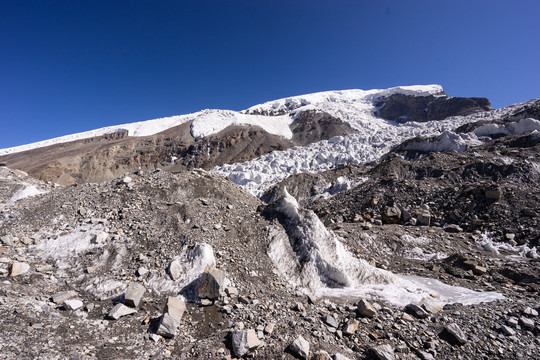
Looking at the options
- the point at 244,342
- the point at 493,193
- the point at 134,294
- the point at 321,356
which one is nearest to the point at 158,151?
the point at 134,294

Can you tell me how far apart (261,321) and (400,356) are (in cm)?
226

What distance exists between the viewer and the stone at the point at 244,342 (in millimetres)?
3439

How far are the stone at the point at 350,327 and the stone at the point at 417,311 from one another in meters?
1.18

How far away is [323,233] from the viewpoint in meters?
6.12

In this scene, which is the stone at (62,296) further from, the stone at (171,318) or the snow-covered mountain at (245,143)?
the snow-covered mountain at (245,143)

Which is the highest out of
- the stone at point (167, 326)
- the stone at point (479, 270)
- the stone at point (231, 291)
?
the stone at point (231, 291)

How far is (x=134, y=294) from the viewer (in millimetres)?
4316

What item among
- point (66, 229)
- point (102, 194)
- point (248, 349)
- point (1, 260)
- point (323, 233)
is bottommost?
point (248, 349)

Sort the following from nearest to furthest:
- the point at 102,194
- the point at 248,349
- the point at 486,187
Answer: the point at 248,349 → the point at 102,194 → the point at 486,187

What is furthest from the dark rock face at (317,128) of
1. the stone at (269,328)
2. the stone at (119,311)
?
the stone at (119,311)

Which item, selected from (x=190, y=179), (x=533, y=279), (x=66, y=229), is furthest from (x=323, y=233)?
(x=66, y=229)

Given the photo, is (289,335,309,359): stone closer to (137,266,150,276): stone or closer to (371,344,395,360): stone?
(371,344,395,360): stone

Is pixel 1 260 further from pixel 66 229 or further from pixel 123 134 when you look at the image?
pixel 123 134

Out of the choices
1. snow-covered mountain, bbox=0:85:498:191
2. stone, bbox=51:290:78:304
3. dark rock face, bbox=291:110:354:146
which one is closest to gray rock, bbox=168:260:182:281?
stone, bbox=51:290:78:304
